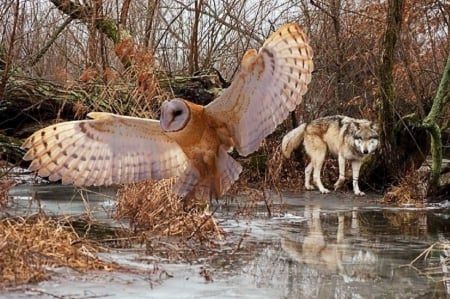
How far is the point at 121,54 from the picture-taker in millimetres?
9703

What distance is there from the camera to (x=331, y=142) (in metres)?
13.9

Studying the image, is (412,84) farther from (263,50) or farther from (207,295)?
(207,295)

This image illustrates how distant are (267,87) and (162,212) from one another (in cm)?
269

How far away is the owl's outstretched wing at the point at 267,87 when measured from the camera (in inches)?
201

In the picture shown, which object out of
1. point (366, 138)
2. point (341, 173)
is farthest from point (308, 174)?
point (366, 138)

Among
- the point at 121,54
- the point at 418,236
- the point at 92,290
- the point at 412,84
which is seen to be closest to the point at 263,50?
the point at 92,290

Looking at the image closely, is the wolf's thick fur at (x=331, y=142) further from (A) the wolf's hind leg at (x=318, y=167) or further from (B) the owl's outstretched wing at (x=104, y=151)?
(B) the owl's outstretched wing at (x=104, y=151)

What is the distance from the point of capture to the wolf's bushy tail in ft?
45.2

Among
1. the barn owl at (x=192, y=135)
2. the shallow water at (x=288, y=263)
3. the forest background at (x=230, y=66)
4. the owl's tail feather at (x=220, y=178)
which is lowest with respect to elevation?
the shallow water at (x=288, y=263)

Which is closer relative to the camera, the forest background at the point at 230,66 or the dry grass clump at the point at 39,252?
the dry grass clump at the point at 39,252

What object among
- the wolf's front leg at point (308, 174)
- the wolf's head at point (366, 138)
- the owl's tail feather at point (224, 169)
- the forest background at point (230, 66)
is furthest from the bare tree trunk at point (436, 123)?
the owl's tail feather at point (224, 169)

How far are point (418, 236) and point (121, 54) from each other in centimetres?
432

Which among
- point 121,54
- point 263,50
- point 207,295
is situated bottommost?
point 207,295

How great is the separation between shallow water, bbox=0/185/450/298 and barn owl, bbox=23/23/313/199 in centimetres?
65
